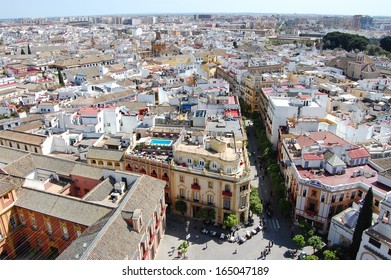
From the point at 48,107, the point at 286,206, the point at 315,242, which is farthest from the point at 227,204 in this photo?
the point at 48,107

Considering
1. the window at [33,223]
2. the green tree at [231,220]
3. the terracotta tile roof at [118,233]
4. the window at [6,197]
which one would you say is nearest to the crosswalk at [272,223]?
the green tree at [231,220]

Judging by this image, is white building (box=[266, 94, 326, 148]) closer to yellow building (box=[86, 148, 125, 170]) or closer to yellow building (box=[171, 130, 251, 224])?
yellow building (box=[171, 130, 251, 224])

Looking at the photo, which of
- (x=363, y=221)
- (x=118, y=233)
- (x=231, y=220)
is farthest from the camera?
(x=231, y=220)

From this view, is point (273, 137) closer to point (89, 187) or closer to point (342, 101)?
point (342, 101)

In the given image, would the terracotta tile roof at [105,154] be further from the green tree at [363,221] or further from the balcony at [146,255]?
the green tree at [363,221]

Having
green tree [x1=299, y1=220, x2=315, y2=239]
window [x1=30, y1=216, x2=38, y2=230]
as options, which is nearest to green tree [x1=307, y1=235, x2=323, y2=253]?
green tree [x1=299, y1=220, x2=315, y2=239]

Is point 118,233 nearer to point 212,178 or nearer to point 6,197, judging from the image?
point 6,197

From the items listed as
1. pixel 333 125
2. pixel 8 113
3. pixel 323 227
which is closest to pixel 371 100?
pixel 333 125
